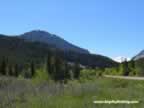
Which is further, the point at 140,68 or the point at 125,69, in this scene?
the point at 125,69

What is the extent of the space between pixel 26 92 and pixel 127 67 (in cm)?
9117

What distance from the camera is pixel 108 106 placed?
11.4m

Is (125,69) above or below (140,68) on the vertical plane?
above

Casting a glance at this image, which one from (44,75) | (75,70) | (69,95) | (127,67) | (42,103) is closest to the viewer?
(42,103)

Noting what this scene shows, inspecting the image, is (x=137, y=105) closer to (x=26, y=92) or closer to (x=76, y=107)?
(x=76, y=107)

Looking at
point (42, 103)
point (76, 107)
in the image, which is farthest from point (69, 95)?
point (76, 107)

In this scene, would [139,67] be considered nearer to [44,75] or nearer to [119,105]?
[44,75]

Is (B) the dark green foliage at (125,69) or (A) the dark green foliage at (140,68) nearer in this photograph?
(A) the dark green foliage at (140,68)

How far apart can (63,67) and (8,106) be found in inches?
4612

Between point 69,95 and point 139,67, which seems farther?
point 139,67

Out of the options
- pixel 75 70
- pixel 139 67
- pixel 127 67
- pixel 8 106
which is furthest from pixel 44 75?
pixel 75 70

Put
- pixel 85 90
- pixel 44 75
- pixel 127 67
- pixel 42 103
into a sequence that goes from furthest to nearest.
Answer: pixel 127 67 < pixel 44 75 < pixel 85 90 < pixel 42 103

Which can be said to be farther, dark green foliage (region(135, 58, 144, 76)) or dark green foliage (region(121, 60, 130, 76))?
dark green foliage (region(121, 60, 130, 76))

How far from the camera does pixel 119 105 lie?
11.3 meters
